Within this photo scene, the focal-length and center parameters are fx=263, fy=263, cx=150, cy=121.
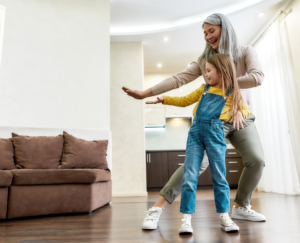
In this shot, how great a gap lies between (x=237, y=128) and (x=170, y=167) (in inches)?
153

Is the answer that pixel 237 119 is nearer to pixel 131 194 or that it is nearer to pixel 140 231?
pixel 140 231

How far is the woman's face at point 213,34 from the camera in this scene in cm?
160

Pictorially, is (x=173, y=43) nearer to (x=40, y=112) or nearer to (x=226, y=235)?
(x=40, y=112)

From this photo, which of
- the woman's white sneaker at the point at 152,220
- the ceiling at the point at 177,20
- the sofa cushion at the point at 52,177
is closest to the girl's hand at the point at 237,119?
the woman's white sneaker at the point at 152,220

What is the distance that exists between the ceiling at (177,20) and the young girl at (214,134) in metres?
3.12

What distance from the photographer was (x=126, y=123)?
4727mm

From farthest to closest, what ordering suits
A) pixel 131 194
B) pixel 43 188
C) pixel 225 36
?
pixel 131 194 → pixel 43 188 → pixel 225 36

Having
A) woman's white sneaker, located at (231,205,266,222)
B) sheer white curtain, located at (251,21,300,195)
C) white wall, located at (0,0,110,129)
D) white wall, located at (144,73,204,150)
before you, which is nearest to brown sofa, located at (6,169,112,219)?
woman's white sneaker, located at (231,205,266,222)

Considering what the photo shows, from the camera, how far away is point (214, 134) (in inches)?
56.1

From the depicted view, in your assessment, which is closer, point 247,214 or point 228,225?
point 228,225

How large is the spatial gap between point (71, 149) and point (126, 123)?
81.7 inches

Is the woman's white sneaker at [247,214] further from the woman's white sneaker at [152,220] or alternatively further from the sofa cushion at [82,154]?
the sofa cushion at [82,154]

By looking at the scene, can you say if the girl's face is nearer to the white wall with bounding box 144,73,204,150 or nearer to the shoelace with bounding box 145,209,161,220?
the shoelace with bounding box 145,209,161,220

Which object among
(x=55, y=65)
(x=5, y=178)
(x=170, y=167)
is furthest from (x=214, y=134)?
(x=170, y=167)
